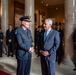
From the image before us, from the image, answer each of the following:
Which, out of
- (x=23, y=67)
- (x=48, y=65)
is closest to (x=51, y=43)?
(x=48, y=65)

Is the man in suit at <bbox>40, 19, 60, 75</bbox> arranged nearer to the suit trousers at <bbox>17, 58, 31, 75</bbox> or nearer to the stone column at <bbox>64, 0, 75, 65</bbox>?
the suit trousers at <bbox>17, 58, 31, 75</bbox>

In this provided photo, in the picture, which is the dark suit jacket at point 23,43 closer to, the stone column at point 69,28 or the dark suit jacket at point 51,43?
the dark suit jacket at point 51,43

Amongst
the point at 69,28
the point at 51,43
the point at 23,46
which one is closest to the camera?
the point at 51,43

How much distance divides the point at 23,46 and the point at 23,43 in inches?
3.4

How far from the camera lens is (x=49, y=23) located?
11.8ft

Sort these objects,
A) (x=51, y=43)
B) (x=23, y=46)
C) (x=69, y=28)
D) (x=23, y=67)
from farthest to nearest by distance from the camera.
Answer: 1. (x=69, y=28)
2. (x=23, y=67)
3. (x=23, y=46)
4. (x=51, y=43)

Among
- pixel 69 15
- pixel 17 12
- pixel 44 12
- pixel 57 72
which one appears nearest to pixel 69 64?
pixel 57 72

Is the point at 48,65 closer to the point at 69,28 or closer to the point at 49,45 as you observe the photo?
the point at 49,45

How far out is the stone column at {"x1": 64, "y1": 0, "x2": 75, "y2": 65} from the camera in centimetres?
662

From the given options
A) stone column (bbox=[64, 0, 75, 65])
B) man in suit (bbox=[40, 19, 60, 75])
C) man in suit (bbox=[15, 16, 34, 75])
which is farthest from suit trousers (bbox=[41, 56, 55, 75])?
stone column (bbox=[64, 0, 75, 65])

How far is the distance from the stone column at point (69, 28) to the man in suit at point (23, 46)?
3.05 meters

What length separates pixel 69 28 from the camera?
667 cm

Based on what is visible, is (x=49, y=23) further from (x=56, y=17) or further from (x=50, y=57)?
(x=56, y=17)

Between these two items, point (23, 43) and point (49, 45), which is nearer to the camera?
point (49, 45)
